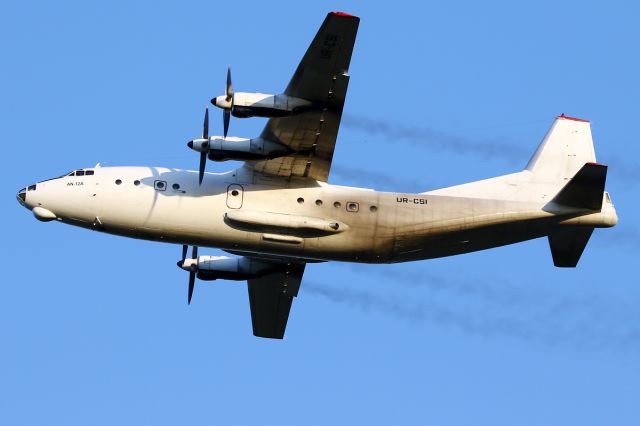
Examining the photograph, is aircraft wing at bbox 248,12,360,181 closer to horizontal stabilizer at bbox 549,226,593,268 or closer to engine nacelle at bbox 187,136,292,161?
engine nacelle at bbox 187,136,292,161

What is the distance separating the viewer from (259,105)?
29.5 m

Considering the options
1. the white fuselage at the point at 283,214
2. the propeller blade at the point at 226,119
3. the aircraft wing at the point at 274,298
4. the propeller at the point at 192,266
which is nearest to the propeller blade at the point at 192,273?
the propeller at the point at 192,266

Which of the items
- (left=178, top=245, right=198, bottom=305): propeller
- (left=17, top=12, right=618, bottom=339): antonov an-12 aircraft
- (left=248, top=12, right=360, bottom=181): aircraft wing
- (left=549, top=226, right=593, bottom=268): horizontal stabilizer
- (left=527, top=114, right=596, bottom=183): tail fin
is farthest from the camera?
(left=178, top=245, right=198, bottom=305): propeller

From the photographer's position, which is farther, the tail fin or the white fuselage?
the tail fin

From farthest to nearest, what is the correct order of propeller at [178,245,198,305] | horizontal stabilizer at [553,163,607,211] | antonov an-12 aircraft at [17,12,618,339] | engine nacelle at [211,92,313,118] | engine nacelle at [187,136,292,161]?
propeller at [178,245,198,305]
antonov an-12 aircraft at [17,12,618,339]
horizontal stabilizer at [553,163,607,211]
engine nacelle at [187,136,292,161]
engine nacelle at [211,92,313,118]

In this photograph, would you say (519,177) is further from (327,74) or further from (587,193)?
(327,74)

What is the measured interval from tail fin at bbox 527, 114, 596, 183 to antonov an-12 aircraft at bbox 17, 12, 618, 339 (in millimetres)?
917

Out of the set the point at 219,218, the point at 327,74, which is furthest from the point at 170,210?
the point at 327,74

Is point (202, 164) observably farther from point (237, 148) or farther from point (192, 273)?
point (192, 273)

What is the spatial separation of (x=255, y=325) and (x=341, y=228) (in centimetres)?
600

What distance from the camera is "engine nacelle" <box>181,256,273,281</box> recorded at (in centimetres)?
3444

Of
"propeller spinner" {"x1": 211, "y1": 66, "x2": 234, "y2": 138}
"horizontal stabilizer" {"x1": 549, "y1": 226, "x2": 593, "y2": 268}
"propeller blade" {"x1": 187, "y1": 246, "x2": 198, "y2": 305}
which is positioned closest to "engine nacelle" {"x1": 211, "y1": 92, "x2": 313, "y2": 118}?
"propeller spinner" {"x1": 211, "y1": 66, "x2": 234, "y2": 138}

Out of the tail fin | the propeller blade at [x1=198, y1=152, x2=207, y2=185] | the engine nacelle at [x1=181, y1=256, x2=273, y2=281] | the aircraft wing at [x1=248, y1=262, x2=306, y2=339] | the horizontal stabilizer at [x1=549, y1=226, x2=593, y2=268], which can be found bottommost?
the aircraft wing at [x1=248, y1=262, x2=306, y2=339]

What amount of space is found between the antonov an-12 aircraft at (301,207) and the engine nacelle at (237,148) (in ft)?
0.09
